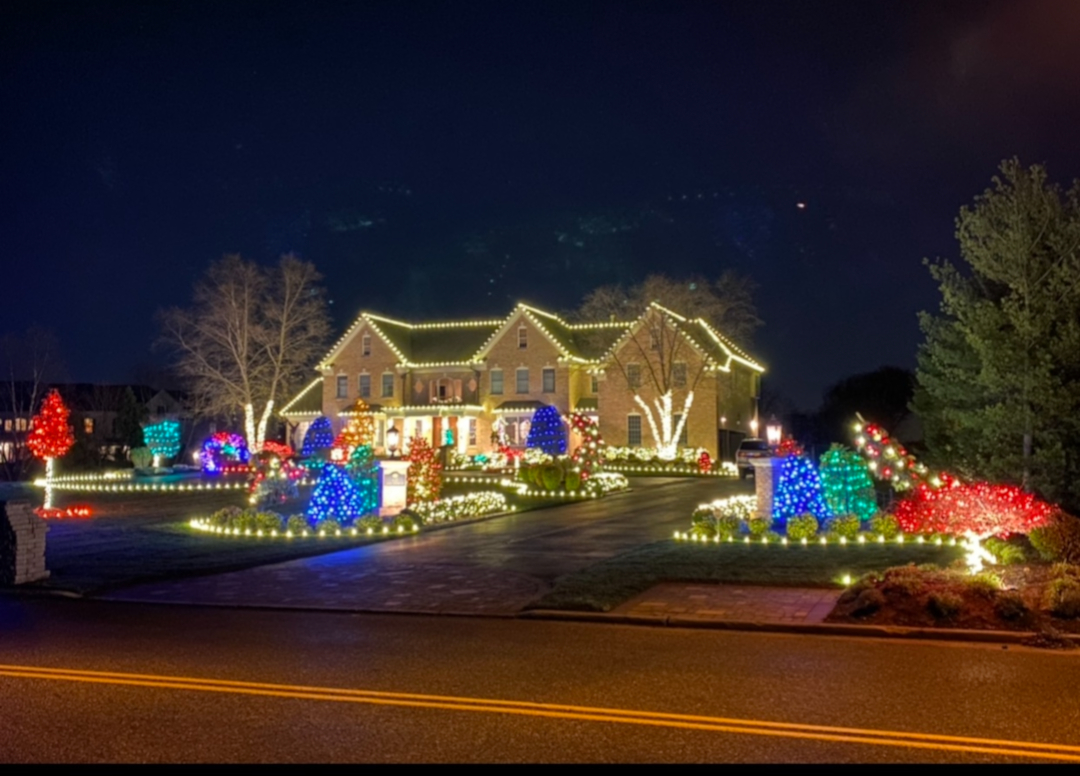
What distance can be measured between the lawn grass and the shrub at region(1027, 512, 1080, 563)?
1425 mm

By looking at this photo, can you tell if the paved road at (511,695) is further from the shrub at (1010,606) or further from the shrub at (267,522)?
the shrub at (267,522)

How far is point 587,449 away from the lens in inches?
1431

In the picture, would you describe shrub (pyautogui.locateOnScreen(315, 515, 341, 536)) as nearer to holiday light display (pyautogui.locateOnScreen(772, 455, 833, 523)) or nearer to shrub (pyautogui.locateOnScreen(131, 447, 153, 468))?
holiday light display (pyautogui.locateOnScreen(772, 455, 833, 523))

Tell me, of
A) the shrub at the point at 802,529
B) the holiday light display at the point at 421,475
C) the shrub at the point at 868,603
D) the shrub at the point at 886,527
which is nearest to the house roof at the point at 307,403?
the holiday light display at the point at 421,475

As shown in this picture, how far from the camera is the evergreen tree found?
2027cm

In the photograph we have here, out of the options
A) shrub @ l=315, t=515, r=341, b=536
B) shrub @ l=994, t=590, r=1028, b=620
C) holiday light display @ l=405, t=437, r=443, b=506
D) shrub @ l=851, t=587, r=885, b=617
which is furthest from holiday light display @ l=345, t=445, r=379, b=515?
shrub @ l=994, t=590, r=1028, b=620

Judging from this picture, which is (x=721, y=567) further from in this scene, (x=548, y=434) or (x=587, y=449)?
(x=548, y=434)

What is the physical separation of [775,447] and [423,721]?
16.8 metres

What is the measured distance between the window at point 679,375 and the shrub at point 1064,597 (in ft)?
145

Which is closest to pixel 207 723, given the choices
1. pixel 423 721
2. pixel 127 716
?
pixel 127 716

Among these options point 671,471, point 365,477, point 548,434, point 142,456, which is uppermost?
point 548,434

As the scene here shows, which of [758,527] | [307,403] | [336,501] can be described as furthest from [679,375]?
[758,527]

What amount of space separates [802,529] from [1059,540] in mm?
5212
